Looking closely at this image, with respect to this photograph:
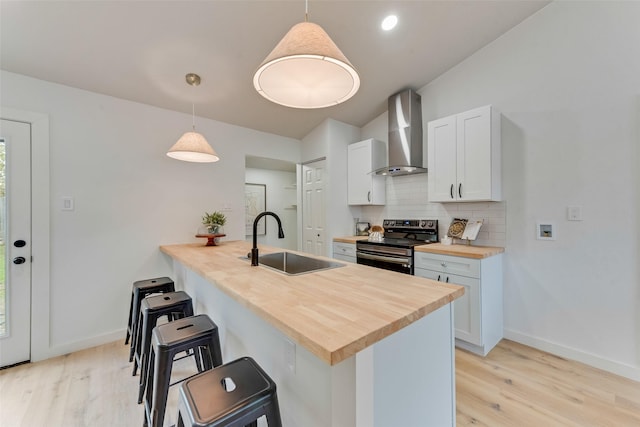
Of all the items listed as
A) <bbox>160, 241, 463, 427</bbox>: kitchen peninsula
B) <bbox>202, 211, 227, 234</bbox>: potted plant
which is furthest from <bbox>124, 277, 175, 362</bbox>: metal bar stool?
<bbox>160, 241, 463, 427</bbox>: kitchen peninsula

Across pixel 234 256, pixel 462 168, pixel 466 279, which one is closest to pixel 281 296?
pixel 234 256

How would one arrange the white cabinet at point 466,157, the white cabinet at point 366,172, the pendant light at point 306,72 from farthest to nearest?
1. the white cabinet at point 366,172
2. the white cabinet at point 466,157
3. the pendant light at point 306,72

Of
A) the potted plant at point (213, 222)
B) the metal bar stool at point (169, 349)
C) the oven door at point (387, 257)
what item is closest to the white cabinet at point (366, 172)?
the oven door at point (387, 257)

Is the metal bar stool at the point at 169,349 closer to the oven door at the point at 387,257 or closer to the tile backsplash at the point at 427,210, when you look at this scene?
the oven door at the point at 387,257

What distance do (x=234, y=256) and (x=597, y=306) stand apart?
3.05 meters

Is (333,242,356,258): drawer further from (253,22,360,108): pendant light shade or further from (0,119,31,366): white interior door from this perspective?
(0,119,31,366): white interior door

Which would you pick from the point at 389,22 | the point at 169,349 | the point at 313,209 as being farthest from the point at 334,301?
the point at 313,209

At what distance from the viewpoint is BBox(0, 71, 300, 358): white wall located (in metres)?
2.35

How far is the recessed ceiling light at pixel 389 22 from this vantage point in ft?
7.36

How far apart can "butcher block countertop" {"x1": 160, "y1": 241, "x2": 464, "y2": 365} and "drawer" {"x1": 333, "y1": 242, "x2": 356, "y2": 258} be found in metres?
1.74

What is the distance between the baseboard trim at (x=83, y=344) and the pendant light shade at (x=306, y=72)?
2.88 metres

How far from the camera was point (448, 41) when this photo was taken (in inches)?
103

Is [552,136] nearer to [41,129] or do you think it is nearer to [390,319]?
[390,319]

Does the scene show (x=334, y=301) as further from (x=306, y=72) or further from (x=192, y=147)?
(x=192, y=147)
